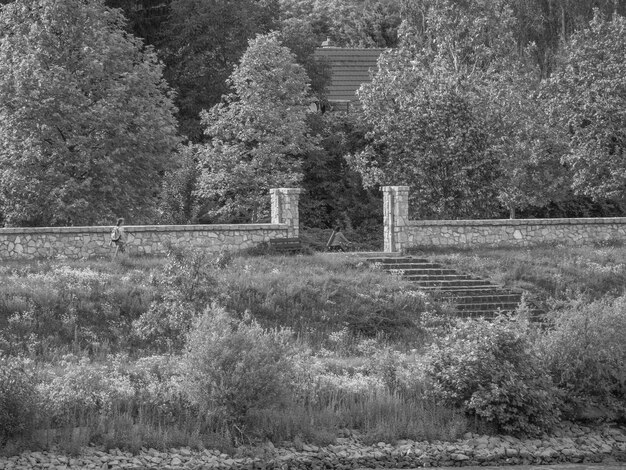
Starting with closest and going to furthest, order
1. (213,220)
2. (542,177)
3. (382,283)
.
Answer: (382,283)
(213,220)
(542,177)

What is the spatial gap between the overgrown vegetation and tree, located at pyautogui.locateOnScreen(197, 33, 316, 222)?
9.89 m

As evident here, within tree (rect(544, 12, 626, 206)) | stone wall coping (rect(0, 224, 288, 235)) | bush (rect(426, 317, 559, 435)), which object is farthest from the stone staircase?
tree (rect(544, 12, 626, 206))

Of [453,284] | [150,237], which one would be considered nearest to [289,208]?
[150,237]

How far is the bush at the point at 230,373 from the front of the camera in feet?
66.8

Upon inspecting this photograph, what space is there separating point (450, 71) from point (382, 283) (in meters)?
16.5

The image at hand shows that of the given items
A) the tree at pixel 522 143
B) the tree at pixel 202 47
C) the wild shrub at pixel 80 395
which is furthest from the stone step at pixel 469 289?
the tree at pixel 202 47

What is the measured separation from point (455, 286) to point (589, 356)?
852cm

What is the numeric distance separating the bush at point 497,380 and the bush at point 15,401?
7544 mm

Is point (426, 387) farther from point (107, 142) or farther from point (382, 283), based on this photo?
point (107, 142)

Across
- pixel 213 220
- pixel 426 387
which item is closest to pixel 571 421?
pixel 426 387

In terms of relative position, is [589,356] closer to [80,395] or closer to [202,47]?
[80,395]

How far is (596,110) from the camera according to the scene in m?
41.8

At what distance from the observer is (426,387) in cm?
2248

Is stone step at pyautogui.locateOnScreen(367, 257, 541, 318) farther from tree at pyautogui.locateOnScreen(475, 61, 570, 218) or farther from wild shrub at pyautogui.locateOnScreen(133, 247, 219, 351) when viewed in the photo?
tree at pyautogui.locateOnScreen(475, 61, 570, 218)
